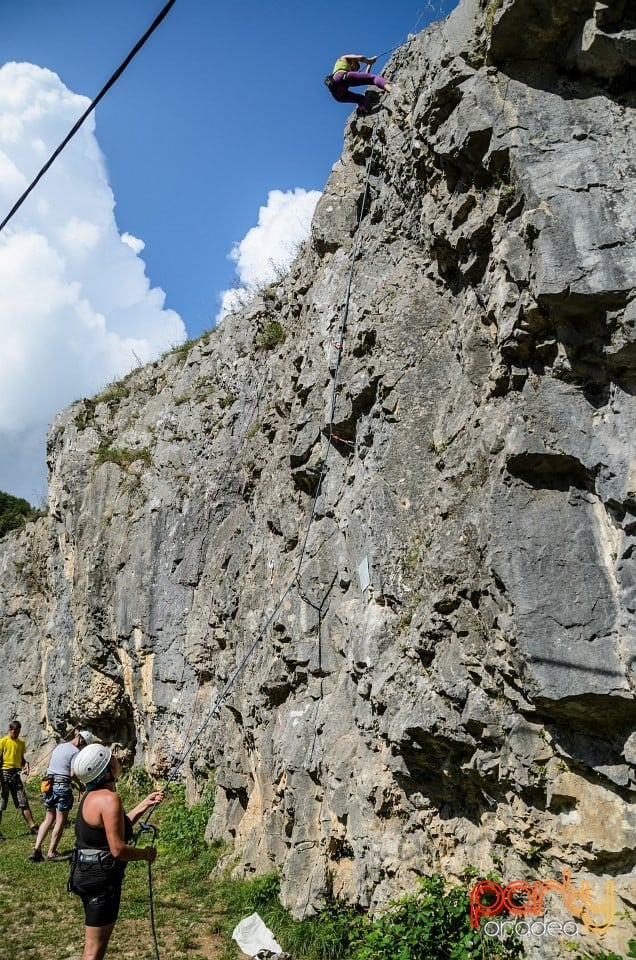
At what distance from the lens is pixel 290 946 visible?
6551 millimetres

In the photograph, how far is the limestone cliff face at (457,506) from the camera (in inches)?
194

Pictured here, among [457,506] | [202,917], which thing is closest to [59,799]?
[202,917]

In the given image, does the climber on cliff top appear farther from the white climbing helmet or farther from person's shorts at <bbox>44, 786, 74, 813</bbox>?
person's shorts at <bbox>44, 786, 74, 813</bbox>

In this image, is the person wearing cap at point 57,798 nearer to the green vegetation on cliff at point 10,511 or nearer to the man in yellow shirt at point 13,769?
the man in yellow shirt at point 13,769

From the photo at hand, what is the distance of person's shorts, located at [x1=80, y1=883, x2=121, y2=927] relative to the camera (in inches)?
186

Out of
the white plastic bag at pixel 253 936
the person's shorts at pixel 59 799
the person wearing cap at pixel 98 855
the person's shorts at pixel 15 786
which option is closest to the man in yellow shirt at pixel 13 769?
the person's shorts at pixel 15 786

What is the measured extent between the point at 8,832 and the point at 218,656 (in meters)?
5.05

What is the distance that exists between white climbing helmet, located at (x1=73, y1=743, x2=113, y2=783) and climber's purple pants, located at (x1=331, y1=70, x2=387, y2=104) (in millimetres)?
9723

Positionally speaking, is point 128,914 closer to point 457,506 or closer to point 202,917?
point 202,917

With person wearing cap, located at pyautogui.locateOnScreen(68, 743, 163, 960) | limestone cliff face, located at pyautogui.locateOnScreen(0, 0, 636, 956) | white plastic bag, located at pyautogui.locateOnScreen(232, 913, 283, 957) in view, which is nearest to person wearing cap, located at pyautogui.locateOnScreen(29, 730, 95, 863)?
limestone cliff face, located at pyautogui.locateOnScreen(0, 0, 636, 956)

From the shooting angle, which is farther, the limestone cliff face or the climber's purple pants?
the climber's purple pants

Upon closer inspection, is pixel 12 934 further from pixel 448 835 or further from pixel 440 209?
pixel 440 209

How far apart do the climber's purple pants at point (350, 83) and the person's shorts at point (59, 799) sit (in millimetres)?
11715

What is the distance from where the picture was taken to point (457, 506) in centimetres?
616
